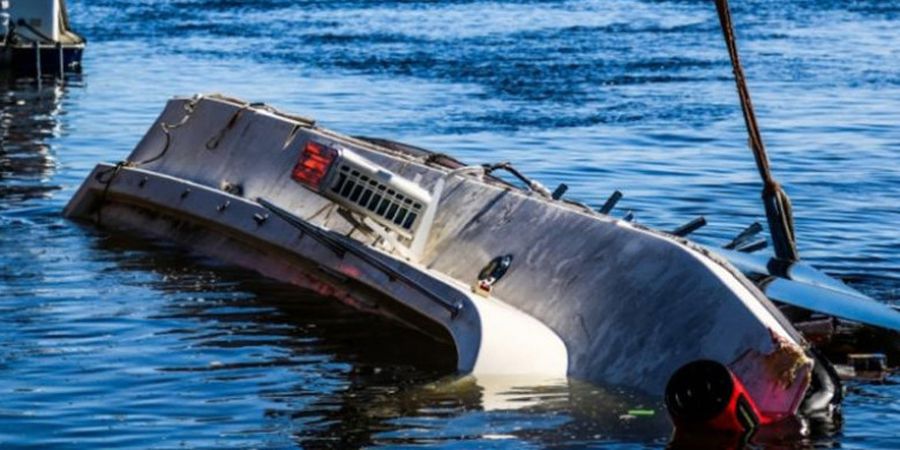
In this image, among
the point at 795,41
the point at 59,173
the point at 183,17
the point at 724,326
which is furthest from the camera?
the point at 183,17

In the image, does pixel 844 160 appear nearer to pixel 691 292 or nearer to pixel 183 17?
pixel 691 292

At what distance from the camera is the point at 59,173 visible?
27594 mm

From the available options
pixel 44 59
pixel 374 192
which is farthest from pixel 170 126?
pixel 44 59

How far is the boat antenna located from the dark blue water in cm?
189

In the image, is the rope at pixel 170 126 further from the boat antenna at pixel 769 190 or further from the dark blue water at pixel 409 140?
the boat antenna at pixel 769 190

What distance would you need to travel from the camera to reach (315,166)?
16.5 m

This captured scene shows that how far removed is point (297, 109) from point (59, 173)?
9445mm

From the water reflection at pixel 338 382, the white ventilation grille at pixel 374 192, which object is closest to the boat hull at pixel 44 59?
the water reflection at pixel 338 382

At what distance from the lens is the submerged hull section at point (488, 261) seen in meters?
13.5

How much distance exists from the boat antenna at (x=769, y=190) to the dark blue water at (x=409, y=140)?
1.89 m

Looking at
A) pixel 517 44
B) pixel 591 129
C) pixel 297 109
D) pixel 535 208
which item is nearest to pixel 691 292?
pixel 535 208

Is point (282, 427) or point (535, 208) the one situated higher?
point (535, 208)

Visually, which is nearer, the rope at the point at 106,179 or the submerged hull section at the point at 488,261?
the submerged hull section at the point at 488,261

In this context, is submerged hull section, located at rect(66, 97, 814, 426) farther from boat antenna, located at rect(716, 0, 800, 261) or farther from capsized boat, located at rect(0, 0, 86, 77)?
capsized boat, located at rect(0, 0, 86, 77)
